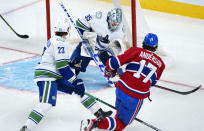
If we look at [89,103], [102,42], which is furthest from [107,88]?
[89,103]

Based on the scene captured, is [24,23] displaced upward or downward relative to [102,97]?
upward

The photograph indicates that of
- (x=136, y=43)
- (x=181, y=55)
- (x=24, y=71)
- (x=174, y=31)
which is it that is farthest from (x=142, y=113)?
(x=174, y=31)

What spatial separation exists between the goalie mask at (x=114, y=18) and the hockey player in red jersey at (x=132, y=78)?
1030 mm

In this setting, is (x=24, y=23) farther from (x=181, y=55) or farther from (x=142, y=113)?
(x=142, y=113)

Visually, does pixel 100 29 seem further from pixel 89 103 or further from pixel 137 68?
pixel 137 68

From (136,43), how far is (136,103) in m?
1.69

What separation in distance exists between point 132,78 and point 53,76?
62 centimetres

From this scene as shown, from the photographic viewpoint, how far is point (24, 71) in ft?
14.3

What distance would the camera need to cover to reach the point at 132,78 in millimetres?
2777

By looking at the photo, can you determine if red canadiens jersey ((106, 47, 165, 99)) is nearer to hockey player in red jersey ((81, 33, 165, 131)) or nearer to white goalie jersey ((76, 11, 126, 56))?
hockey player in red jersey ((81, 33, 165, 131))

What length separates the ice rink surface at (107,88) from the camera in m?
3.34

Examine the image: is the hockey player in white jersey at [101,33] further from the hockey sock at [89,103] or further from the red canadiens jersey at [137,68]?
the red canadiens jersey at [137,68]

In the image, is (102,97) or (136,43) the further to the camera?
(136,43)

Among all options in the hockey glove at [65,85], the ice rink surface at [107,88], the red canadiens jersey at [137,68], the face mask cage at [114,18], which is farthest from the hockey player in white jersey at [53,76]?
the face mask cage at [114,18]
